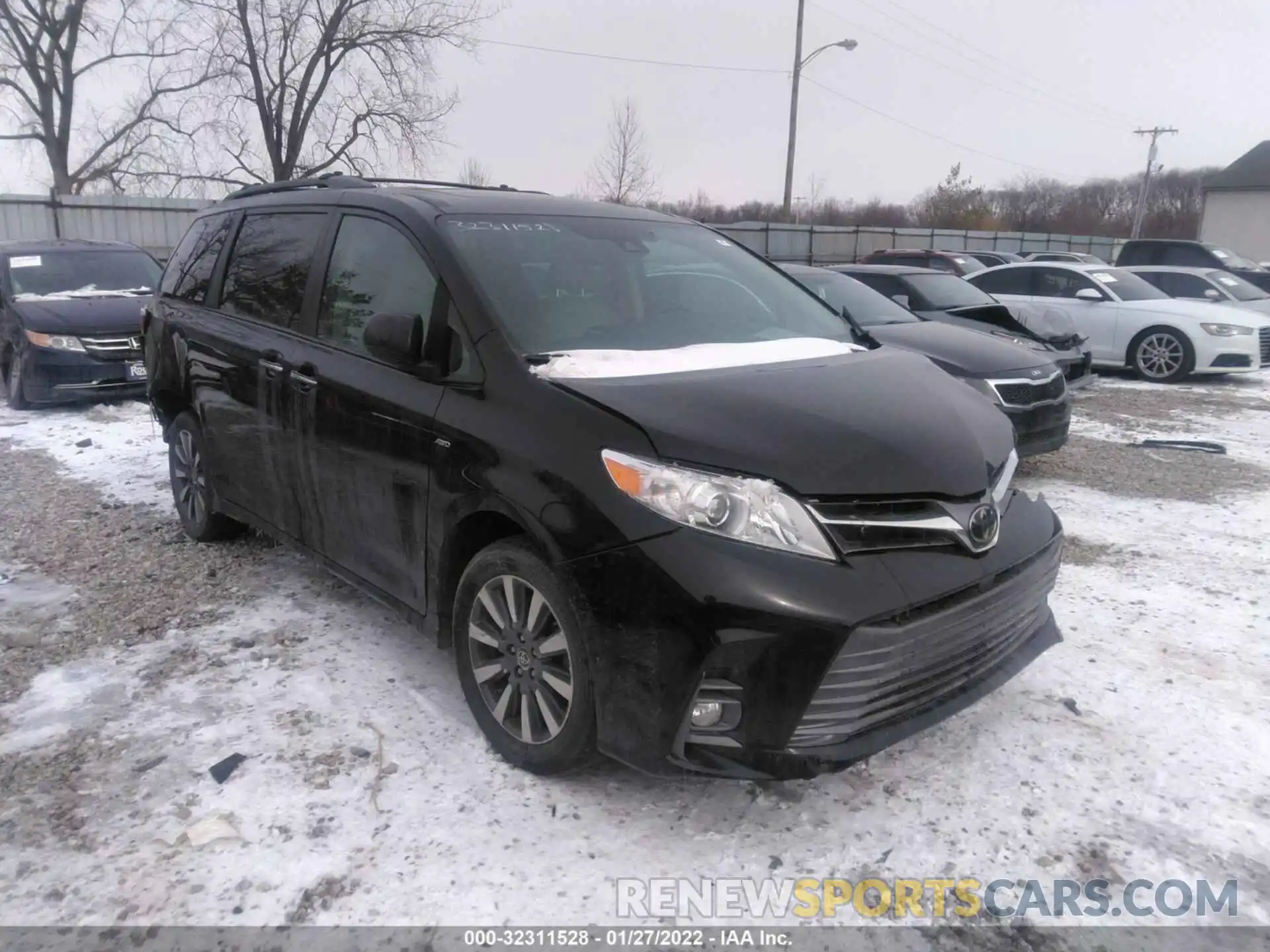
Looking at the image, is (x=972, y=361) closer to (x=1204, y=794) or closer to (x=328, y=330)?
(x=1204, y=794)

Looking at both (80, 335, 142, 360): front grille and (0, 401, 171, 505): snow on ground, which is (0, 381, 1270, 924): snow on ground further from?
(80, 335, 142, 360): front grille

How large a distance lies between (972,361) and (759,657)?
4.74 metres

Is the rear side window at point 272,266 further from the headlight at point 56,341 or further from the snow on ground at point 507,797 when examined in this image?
the headlight at point 56,341

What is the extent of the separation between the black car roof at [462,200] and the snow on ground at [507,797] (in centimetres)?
186

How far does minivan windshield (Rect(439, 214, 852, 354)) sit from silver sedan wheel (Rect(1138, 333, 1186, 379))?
10022 mm

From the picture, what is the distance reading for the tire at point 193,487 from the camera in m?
4.91

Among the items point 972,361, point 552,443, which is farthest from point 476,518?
point 972,361

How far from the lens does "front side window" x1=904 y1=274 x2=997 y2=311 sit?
9.20m

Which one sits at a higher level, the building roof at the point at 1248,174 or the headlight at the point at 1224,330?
the building roof at the point at 1248,174

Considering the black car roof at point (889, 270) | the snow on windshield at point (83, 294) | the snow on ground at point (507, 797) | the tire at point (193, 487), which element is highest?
the black car roof at point (889, 270)

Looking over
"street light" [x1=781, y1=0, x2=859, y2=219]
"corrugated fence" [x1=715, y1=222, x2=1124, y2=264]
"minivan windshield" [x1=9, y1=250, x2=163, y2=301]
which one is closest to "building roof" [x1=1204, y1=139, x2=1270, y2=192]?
"corrugated fence" [x1=715, y1=222, x2=1124, y2=264]

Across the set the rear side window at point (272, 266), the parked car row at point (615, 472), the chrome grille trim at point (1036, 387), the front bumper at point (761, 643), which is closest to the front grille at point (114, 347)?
the parked car row at point (615, 472)

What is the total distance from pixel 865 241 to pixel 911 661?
101 ft

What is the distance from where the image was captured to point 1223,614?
426cm
